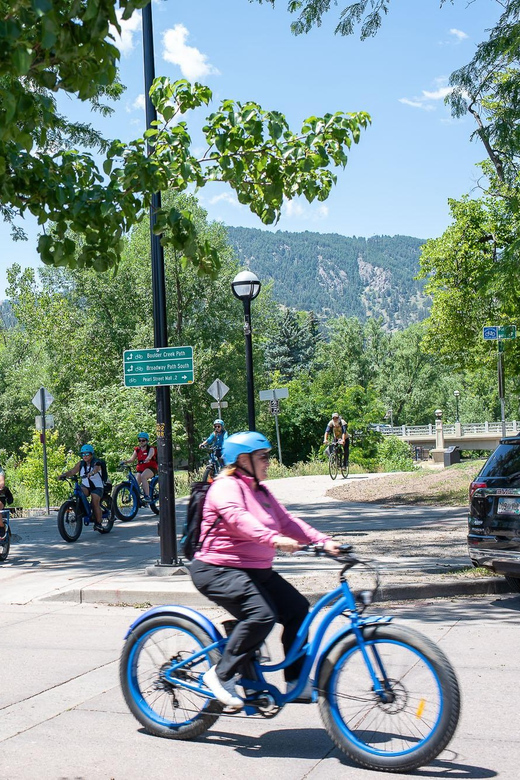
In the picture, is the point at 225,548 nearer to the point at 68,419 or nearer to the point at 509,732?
the point at 509,732

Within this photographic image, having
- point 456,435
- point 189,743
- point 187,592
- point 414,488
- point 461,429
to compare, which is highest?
point 461,429

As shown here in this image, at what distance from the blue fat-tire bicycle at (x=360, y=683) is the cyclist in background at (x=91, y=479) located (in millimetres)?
10037

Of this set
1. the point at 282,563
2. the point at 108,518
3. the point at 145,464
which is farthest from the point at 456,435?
the point at 282,563

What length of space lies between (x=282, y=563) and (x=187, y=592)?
2.34 meters

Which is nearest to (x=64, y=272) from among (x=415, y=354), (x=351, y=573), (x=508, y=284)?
(x=508, y=284)

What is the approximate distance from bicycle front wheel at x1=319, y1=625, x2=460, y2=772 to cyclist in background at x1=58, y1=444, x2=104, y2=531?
10607 mm

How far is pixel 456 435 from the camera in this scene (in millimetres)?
78688

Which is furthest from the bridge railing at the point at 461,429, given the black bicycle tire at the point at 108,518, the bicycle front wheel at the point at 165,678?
the bicycle front wheel at the point at 165,678

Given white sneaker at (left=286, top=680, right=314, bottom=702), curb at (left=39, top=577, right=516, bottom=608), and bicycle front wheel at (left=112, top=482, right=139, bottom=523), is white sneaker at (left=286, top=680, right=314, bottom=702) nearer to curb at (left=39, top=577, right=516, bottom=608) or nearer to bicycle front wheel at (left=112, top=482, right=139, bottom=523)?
curb at (left=39, top=577, right=516, bottom=608)

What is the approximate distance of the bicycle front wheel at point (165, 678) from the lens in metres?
4.80

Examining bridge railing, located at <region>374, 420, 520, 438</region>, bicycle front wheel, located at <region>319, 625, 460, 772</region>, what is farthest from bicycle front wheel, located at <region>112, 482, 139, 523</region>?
bridge railing, located at <region>374, 420, 520, 438</region>

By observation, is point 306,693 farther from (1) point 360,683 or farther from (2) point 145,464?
(2) point 145,464

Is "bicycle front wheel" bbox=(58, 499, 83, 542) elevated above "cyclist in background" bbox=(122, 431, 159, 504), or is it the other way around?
"cyclist in background" bbox=(122, 431, 159, 504)

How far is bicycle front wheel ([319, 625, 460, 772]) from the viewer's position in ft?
13.7
